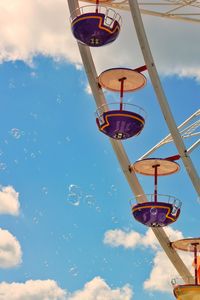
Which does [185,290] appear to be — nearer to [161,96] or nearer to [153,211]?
[153,211]

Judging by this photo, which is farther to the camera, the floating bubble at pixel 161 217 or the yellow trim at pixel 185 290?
the floating bubble at pixel 161 217

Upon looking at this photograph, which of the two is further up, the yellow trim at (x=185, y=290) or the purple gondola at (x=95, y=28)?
the purple gondola at (x=95, y=28)

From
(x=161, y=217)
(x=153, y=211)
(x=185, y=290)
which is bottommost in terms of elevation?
(x=185, y=290)

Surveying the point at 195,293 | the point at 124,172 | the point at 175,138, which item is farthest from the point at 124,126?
the point at 195,293

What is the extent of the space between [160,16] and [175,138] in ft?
15.2

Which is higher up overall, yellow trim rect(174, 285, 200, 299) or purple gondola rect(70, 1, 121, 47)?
purple gondola rect(70, 1, 121, 47)

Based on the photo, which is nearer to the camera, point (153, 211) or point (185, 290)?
point (185, 290)

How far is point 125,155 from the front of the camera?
58.5 ft

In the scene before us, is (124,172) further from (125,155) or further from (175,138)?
(175,138)

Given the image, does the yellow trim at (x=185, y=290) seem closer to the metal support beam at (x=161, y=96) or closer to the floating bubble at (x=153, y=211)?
the floating bubble at (x=153, y=211)

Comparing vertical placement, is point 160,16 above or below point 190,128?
above

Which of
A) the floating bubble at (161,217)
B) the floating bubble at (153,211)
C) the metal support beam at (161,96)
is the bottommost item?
the floating bubble at (161,217)

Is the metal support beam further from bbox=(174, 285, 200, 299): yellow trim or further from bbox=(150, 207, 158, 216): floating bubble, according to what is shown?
bbox=(174, 285, 200, 299): yellow trim

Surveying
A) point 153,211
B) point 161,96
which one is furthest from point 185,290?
point 161,96
